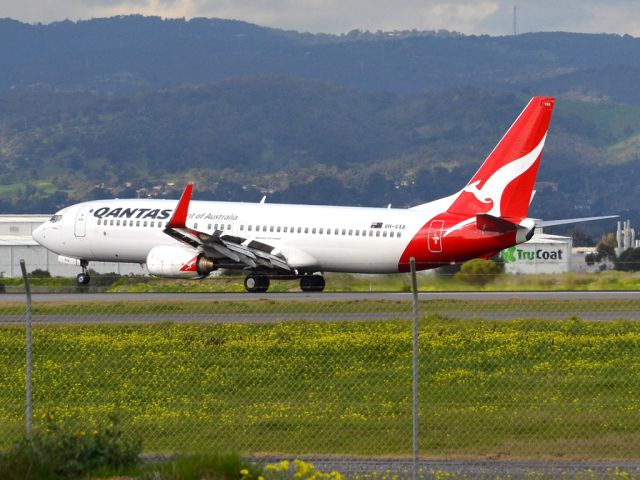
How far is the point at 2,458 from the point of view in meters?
17.0

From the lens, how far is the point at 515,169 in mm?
48594

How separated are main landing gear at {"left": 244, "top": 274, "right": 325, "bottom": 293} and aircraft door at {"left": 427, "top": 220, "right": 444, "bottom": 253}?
4.47 m

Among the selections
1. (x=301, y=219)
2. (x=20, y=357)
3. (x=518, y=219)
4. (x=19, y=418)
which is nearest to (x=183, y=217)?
(x=301, y=219)

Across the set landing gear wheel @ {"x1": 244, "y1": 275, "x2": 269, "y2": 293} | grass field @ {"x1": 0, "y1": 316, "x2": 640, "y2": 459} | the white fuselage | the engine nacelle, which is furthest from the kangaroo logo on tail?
grass field @ {"x1": 0, "y1": 316, "x2": 640, "y2": 459}

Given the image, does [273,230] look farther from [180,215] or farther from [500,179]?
[500,179]

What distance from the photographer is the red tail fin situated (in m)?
48.4

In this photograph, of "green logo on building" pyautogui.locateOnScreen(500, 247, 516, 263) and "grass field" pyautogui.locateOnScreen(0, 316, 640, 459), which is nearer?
"grass field" pyautogui.locateOnScreen(0, 316, 640, 459)

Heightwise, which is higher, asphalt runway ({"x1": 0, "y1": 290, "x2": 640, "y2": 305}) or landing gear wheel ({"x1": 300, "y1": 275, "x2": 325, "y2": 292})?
landing gear wheel ({"x1": 300, "y1": 275, "x2": 325, "y2": 292})

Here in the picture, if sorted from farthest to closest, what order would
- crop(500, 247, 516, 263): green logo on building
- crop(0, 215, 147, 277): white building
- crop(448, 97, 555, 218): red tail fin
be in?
1. crop(0, 215, 147, 277): white building
2. crop(500, 247, 516, 263): green logo on building
3. crop(448, 97, 555, 218): red tail fin

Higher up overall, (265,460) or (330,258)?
(330,258)

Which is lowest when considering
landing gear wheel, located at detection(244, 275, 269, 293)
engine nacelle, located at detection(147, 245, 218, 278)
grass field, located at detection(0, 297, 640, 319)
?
grass field, located at detection(0, 297, 640, 319)

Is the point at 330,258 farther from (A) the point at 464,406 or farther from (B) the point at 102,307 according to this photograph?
(A) the point at 464,406

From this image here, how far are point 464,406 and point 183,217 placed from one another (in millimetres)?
28557

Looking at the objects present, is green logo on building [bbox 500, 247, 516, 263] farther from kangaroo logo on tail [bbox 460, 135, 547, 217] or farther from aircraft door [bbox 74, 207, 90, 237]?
kangaroo logo on tail [bbox 460, 135, 547, 217]
